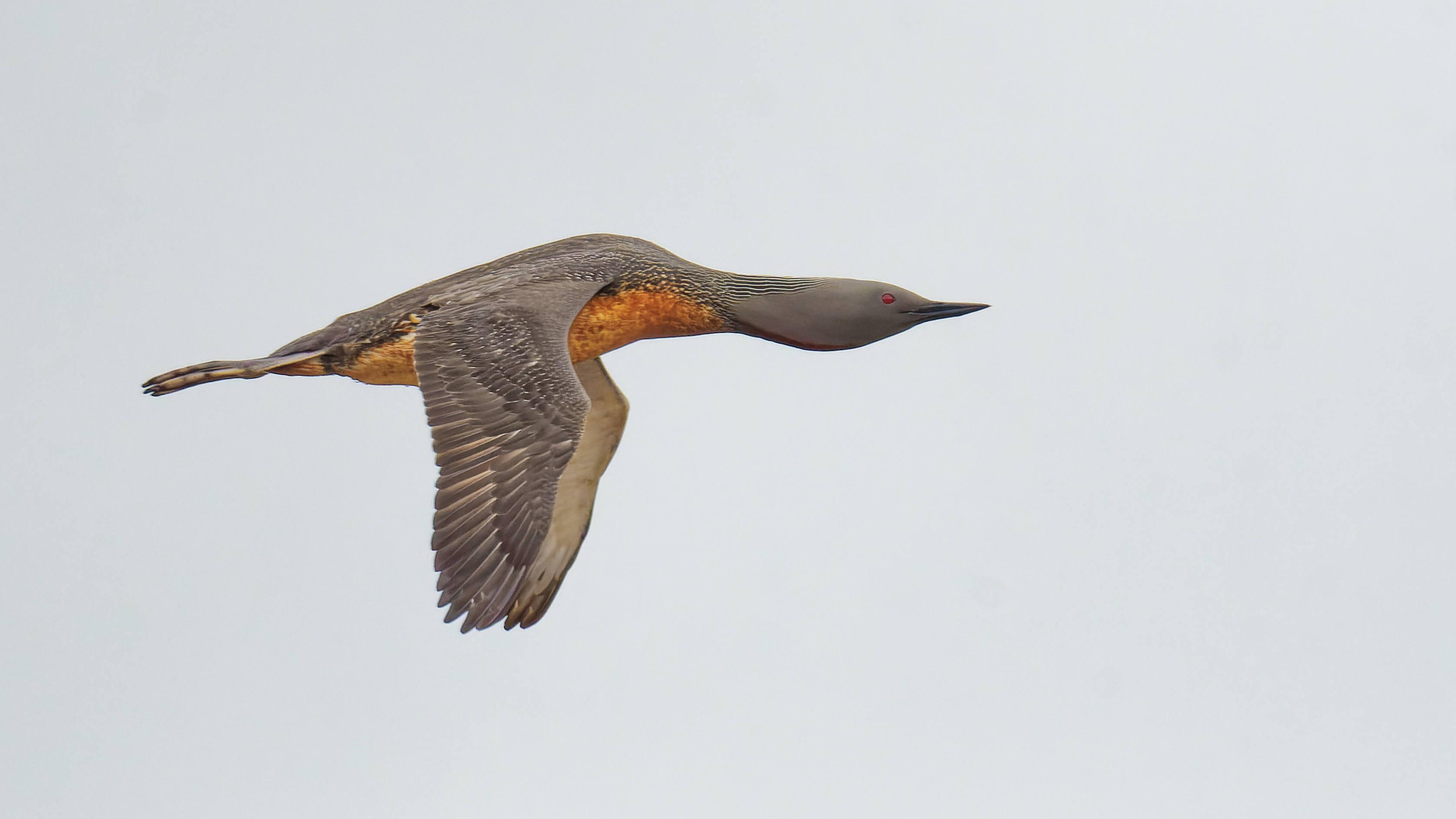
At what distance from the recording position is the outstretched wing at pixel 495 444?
43.3ft

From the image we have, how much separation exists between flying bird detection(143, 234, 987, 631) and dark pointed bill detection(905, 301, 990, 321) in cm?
1

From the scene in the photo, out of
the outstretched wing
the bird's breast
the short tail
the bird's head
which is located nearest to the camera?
the outstretched wing

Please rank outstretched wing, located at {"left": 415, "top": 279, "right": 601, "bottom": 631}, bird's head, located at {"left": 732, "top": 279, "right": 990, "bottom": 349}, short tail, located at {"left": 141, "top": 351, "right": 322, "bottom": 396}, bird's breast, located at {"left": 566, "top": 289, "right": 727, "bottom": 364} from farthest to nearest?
bird's head, located at {"left": 732, "top": 279, "right": 990, "bottom": 349}, bird's breast, located at {"left": 566, "top": 289, "right": 727, "bottom": 364}, short tail, located at {"left": 141, "top": 351, "right": 322, "bottom": 396}, outstretched wing, located at {"left": 415, "top": 279, "right": 601, "bottom": 631}

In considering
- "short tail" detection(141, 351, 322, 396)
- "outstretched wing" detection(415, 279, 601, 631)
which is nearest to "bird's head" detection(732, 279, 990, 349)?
"outstretched wing" detection(415, 279, 601, 631)

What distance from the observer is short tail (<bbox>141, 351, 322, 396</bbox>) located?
50.0ft

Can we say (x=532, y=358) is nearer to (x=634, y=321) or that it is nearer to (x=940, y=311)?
(x=634, y=321)

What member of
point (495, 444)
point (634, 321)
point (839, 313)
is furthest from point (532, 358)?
point (839, 313)

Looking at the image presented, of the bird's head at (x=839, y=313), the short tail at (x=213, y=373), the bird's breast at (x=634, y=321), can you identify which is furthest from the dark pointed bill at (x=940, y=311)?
the short tail at (x=213, y=373)

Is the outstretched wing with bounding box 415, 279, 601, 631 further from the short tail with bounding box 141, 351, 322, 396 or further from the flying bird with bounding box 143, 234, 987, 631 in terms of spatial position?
the short tail with bounding box 141, 351, 322, 396

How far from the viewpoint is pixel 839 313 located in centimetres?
1565

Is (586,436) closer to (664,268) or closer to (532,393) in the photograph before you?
(664,268)

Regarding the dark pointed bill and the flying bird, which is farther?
the dark pointed bill

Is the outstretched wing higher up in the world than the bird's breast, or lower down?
lower down

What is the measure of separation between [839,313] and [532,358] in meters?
2.99
